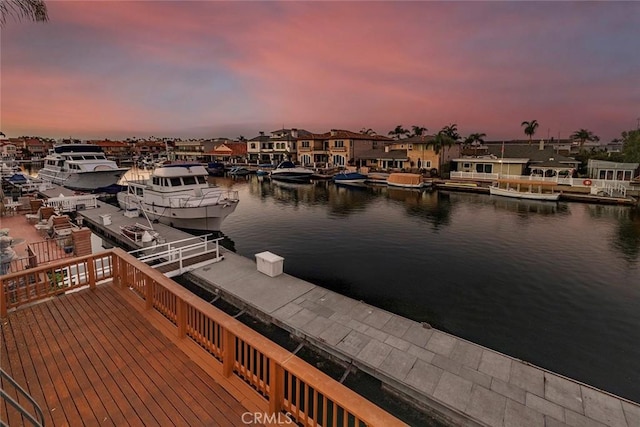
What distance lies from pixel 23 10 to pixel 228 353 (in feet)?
25.4

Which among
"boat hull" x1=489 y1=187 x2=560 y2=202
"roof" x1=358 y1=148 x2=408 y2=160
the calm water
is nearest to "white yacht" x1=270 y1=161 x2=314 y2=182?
"roof" x1=358 y1=148 x2=408 y2=160

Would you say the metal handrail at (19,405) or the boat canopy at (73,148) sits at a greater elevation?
the boat canopy at (73,148)

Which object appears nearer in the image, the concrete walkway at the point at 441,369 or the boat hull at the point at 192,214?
the concrete walkway at the point at 441,369

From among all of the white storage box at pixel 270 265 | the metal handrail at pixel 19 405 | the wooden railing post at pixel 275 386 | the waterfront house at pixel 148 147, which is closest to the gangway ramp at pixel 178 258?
the white storage box at pixel 270 265

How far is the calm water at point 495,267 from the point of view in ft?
31.8

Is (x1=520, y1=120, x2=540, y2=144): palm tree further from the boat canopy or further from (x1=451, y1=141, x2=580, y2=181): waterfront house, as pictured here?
the boat canopy

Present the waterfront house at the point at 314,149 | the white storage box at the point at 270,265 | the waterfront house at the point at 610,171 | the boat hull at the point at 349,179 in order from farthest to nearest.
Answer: the waterfront house at the point at 314,149, the boat hull at the point at 349,179, the waterfront house at the point at 610,171, the white storage box at the point at 270,265

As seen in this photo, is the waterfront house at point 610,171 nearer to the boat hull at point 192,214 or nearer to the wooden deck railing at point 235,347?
the boat hull at point 192,214

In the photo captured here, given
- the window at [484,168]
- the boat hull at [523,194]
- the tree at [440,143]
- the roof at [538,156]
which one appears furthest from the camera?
the tree at [440,143]

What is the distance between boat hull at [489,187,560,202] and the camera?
115 ft

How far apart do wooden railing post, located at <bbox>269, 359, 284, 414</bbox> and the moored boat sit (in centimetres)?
4133

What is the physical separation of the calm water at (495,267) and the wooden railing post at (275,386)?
8.18 metres

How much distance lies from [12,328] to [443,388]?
332 inches

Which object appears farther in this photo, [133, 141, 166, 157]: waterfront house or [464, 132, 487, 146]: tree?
[133, 141, 166, 157]: waterfront house
